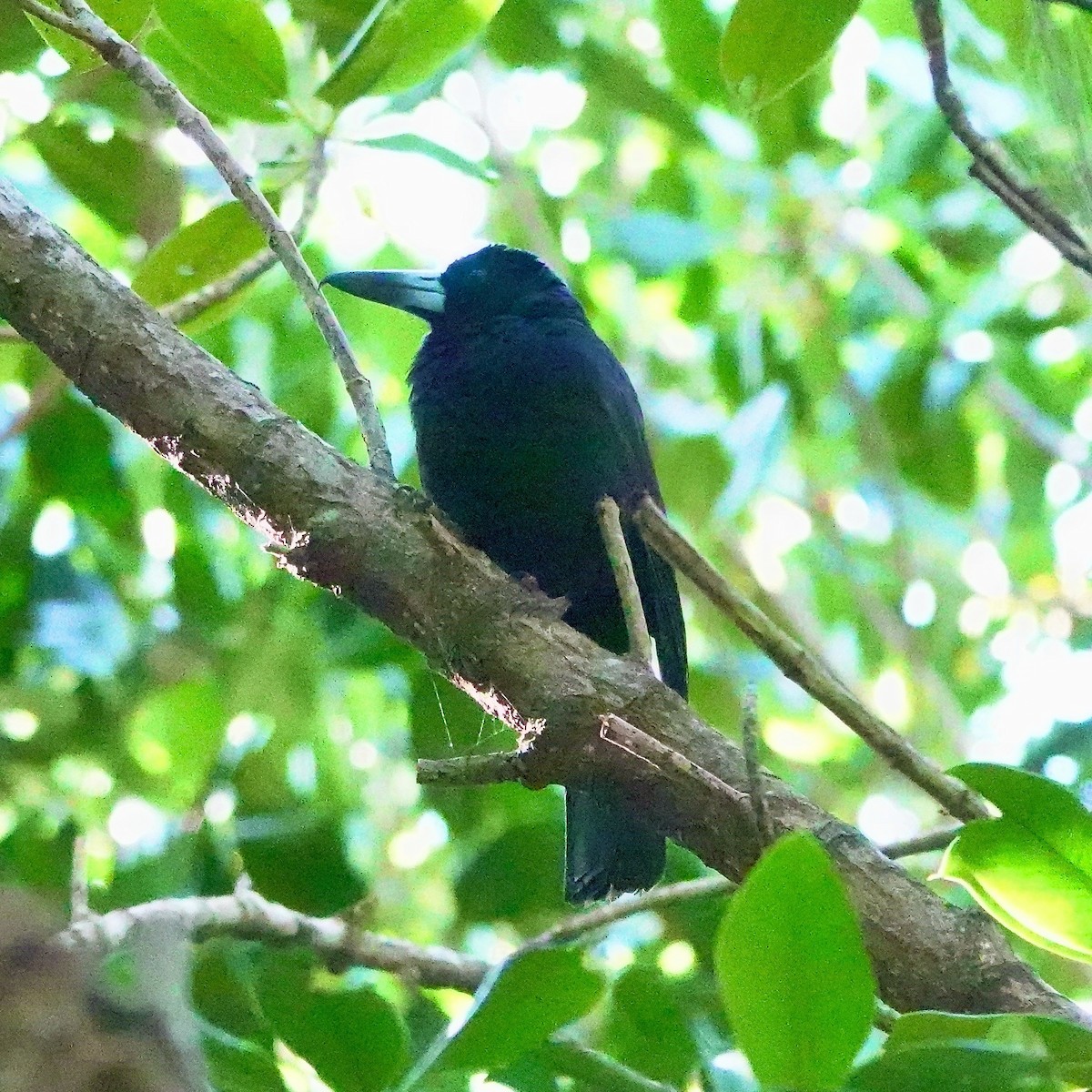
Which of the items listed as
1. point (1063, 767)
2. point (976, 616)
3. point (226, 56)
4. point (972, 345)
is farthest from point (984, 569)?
point (226, 56)

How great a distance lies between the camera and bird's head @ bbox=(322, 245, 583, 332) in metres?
2.68

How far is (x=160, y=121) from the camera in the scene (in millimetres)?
2492

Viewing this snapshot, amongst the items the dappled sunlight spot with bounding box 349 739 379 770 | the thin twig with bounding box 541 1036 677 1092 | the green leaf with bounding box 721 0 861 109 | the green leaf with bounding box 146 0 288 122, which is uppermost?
the green leaf with bounding box 721 0 861 109

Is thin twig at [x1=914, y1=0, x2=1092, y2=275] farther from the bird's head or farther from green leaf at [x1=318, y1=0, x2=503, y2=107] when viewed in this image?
the bird's head

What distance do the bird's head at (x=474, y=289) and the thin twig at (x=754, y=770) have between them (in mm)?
1408

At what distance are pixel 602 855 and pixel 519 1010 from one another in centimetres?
84

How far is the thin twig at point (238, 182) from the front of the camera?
165cm

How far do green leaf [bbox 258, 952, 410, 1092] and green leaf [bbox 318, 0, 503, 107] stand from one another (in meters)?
1.18

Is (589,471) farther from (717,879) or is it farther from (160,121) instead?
(160,121)

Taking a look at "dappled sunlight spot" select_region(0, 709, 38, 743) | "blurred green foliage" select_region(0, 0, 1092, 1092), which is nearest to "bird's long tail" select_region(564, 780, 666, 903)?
"blurred green foliage" select_region(0, 0, 1092, 1092)

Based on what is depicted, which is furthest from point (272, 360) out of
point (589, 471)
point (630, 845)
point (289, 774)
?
point (630, 845)

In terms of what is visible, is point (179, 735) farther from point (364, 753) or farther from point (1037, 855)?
point (1037, 855)

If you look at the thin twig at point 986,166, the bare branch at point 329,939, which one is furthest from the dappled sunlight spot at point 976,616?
the bare branch at point 329,939

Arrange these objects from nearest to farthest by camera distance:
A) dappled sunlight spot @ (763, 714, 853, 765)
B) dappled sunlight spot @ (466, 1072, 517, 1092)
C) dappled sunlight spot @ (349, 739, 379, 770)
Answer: dappled sunlight spot @ (466, 1072, 517, 1092) < dappled sunlight spot @ (349, 739, 379, 770) < dappled sunlight spot @ (763, 714, 853, 765)
